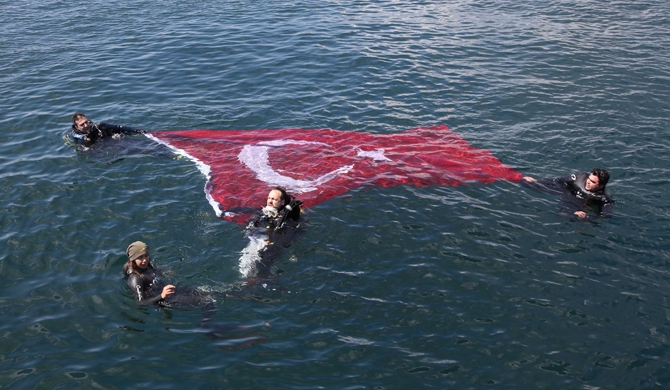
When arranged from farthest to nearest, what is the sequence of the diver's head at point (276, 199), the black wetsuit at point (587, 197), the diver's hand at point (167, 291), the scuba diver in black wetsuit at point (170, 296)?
the black wetsuit at point (587, 197) → the diver's head at point (276, 199) → the diver's hand at point (167, 291) → the scuba diver in black wetsuit at point (170, 296)

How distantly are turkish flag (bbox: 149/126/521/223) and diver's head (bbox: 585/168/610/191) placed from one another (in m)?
2.03

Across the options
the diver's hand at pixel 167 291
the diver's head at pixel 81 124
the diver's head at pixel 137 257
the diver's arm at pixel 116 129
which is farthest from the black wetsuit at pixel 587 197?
the diver's head at pixel 81 124

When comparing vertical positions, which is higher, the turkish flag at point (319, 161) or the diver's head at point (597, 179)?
the diver's head at point (597, 179)

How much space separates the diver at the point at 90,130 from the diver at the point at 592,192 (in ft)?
38.5

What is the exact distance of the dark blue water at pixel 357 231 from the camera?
9.11 meters

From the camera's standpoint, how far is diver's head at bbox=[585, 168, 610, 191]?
486 inches

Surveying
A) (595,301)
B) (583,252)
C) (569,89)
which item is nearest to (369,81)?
(569,89)

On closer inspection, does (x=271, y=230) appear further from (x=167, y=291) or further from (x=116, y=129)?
(x=116, y=129)

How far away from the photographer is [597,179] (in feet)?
40.6

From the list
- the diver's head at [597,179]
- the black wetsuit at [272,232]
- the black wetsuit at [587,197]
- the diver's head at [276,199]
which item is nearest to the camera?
the black wetsuit at [272,232]

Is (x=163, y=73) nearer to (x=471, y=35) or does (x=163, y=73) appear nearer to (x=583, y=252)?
(x=471, y=35)

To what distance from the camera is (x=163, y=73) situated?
71.0 feet

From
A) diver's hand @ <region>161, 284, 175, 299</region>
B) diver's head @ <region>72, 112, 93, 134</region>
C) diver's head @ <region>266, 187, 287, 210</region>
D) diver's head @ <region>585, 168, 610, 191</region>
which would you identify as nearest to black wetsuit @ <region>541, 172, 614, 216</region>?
diver's head @ <region>585, 168, 610, 191</region>

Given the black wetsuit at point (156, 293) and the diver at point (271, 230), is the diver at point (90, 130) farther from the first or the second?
the black wetsuit at point (156, 293)
